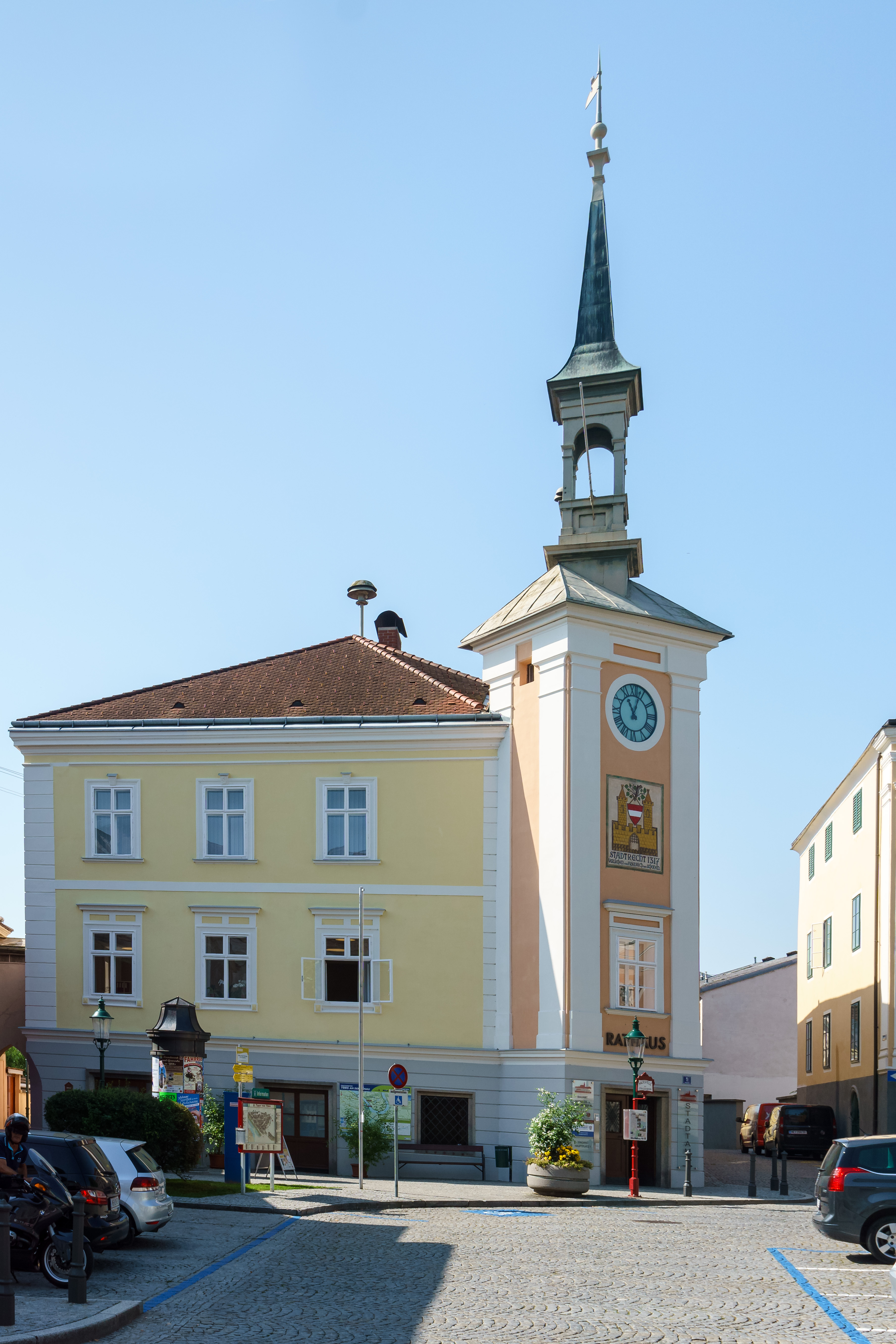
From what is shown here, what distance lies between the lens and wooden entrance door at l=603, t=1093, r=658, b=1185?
1331 inches

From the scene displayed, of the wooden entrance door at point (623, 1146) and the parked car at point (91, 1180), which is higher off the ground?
the parked car at point (91, 1180)

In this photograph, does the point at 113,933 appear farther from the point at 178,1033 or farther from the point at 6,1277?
the point at 6,1277

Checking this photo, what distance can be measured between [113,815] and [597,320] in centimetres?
1904

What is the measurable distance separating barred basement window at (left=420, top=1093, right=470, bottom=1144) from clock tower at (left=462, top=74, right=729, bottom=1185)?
1.63 meters

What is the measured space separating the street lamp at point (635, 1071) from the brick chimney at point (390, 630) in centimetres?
1560

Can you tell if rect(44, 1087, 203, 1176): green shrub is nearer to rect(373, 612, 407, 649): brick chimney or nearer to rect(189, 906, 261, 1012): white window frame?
rect(189, 906, 261, 1012): white window frame

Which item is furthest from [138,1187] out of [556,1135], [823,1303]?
[556,1135]

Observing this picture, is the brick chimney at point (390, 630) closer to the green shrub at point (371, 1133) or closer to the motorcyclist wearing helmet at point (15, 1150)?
the green shrub at point (371, 1133)

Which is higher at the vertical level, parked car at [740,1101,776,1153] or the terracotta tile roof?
the terracotta tile roof

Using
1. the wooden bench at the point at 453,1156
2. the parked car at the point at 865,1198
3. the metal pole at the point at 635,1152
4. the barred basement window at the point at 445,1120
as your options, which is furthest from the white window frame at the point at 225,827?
the parked car at the point at 865,1198

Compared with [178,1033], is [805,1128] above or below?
below

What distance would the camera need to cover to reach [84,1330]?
12.5 metres

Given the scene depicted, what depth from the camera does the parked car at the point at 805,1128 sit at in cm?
4538

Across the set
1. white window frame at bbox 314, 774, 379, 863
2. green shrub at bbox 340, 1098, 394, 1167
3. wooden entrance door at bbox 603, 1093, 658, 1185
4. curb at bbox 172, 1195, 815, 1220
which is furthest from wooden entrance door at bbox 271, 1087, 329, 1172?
curb at bbox 172, 1195, 815, 1220
